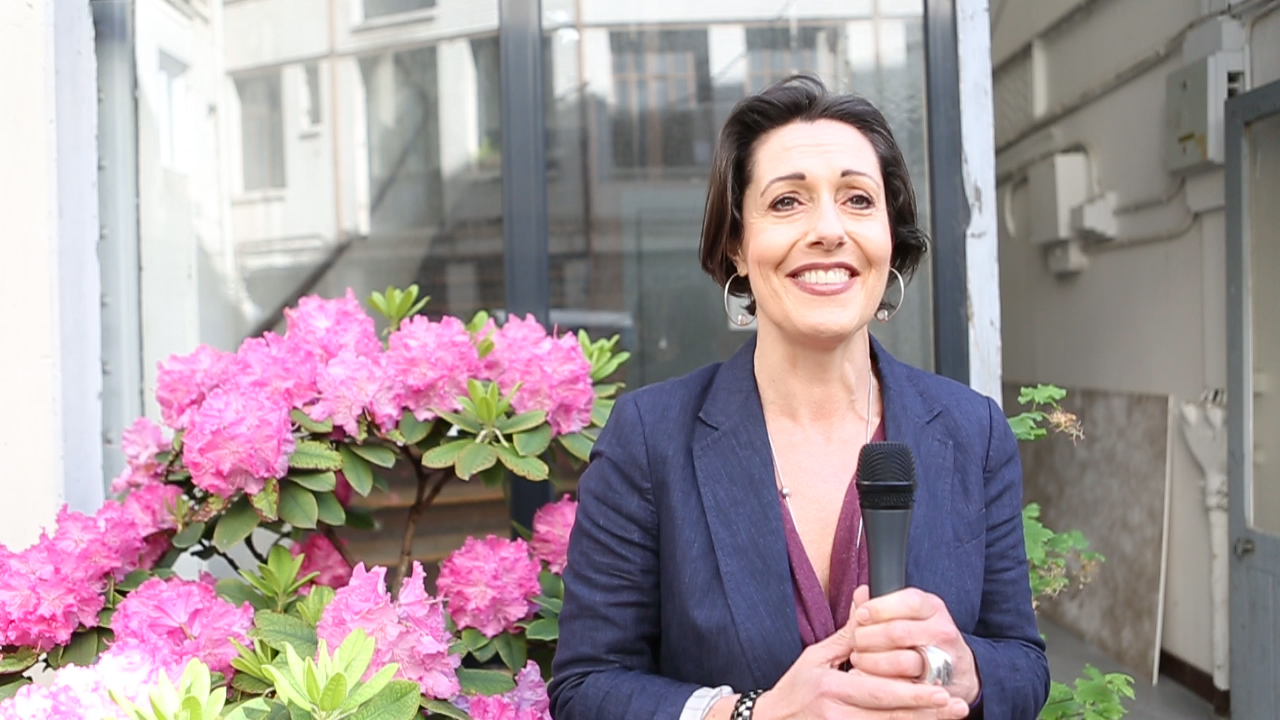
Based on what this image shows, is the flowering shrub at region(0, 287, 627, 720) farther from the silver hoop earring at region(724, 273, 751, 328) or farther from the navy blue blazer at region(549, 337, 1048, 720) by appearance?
the silver hoop earring at region(724, 273, 751, 328)

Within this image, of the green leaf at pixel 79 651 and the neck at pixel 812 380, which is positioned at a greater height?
the neck at pixel 812 380

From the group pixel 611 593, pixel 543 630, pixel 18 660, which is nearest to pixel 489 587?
pixel 543 630

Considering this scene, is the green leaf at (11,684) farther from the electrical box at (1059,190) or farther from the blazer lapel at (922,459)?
the electrical box at (1059,190)

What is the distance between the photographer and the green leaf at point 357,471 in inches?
67.1

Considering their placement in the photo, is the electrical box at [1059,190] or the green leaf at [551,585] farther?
the electrical box at [1059,190]

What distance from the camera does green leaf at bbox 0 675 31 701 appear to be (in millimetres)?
1545

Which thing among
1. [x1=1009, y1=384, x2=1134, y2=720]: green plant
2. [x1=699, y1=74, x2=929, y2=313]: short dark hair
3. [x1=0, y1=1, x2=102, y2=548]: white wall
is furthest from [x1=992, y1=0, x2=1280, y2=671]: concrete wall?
[x1=0, y1=1, x2=102, y2=548]: white wall

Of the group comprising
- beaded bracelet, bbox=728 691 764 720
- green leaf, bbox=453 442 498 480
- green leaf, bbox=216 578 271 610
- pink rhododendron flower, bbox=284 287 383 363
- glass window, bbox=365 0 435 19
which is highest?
glass window, bbox=365 0 435 19

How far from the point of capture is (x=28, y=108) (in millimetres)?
2109

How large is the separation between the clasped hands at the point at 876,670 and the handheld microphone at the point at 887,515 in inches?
→ 0.6

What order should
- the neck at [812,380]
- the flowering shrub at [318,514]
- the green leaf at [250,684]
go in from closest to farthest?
the neck at [812,380] < the green leaf at [250,684] < the flowering shrub at [318,514]

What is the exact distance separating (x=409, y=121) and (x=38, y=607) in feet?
4.63

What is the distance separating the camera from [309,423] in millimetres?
1686

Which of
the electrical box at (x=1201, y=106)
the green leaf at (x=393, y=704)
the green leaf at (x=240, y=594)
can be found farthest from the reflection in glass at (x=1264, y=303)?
the green leaf at (x=393, y=704)
